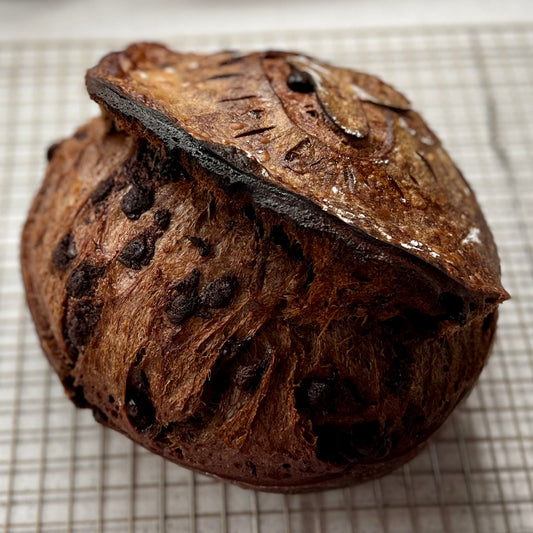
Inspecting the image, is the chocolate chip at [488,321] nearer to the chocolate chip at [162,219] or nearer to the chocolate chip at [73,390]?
the chocolate chip at [162,219]

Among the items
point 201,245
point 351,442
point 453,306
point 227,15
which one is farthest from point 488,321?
point 227,15

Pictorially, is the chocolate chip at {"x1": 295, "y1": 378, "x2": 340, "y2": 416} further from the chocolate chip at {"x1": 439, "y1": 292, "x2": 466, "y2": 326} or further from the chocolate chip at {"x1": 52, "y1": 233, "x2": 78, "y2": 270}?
the chocolate chip at {"x1": 52, "y1": 233, "x2": 78, "y2": 270}

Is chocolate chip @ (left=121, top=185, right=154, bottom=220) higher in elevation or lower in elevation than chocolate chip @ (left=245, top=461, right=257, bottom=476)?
higher

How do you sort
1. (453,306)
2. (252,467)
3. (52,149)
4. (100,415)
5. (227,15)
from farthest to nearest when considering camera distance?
(227,15)
(52,149)
(100,415)
(252,467)
(453,306)

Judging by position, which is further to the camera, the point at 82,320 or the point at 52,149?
the point at 52,149

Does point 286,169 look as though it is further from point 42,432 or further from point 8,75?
point 8,75

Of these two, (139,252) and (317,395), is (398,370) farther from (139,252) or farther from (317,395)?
(139,252)

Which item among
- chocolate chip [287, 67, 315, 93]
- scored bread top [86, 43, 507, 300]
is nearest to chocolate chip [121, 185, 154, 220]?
scored bread top [86, 43, 507, 300]
